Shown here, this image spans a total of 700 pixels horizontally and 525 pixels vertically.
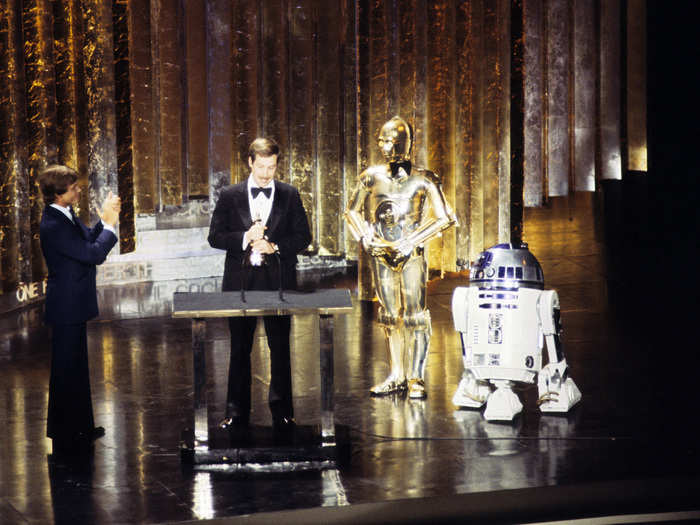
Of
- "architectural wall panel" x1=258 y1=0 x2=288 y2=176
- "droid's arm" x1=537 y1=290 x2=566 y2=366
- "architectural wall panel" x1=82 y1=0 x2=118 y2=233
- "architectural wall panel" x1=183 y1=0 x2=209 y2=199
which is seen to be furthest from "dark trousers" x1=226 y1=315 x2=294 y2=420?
"architectural wall panel" x1=258 y1=0 x2=288 y2=176

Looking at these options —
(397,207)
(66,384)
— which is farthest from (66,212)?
(397,207)

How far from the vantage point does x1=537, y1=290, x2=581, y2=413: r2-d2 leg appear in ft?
19.5

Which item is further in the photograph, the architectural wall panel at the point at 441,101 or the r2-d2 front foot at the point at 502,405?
the architectural wall panel at the point at 441,101

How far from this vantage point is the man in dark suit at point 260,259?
5633 mm

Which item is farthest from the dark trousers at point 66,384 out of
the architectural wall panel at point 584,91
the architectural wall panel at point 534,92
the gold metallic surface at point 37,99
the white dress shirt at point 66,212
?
the architectural wall panel at point 584,91

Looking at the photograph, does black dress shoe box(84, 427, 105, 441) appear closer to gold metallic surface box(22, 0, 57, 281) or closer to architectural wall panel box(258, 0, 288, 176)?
gold metallic surface box(22, 0, 57, 281)

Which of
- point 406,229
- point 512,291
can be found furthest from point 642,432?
point 406,229

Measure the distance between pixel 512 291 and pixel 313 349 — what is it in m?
1.87

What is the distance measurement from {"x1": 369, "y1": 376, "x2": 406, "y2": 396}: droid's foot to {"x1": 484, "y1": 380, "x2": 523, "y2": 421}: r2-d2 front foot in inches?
24.3

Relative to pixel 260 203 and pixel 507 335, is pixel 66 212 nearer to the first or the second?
pixel 260 203

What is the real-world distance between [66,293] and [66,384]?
1.36ft

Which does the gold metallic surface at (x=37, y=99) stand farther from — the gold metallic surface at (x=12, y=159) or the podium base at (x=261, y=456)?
the podium base at (x=261, y=456)

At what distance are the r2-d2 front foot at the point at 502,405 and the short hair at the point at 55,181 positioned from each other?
7.44 feet

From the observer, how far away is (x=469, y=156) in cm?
975
